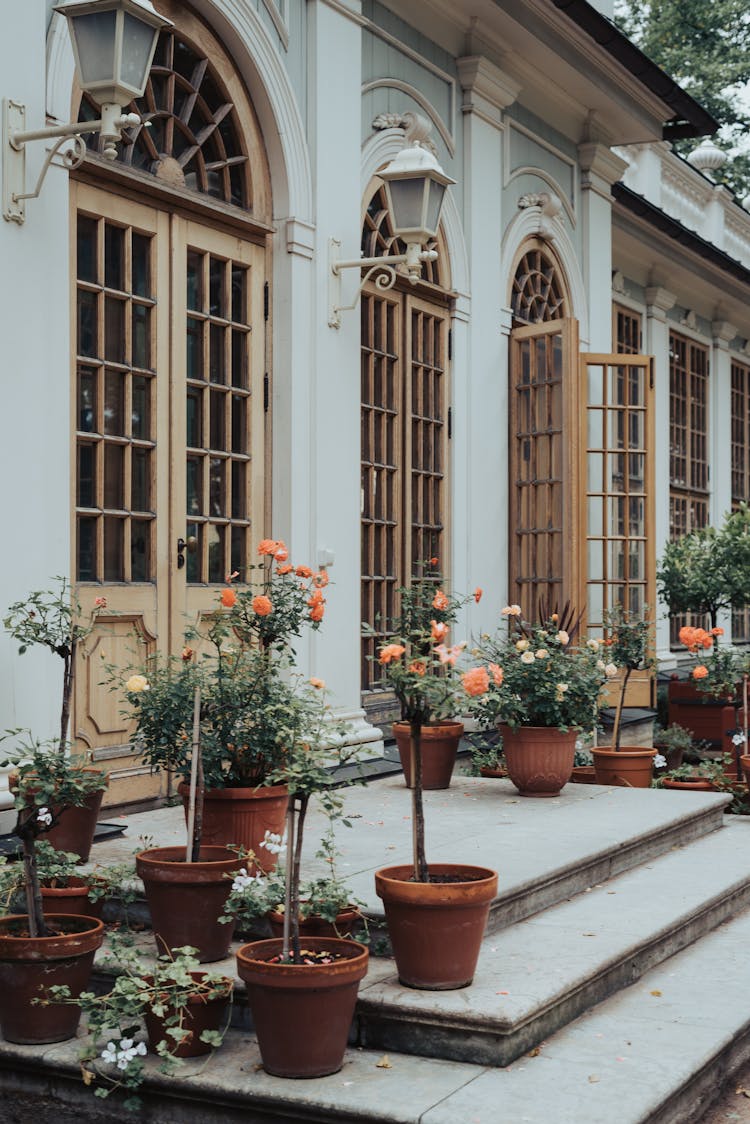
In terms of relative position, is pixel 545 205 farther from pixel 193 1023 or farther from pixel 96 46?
pixel 193 1023

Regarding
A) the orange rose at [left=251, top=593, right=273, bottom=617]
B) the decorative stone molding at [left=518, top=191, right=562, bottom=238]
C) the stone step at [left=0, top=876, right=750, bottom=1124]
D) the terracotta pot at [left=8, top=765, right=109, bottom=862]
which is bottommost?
the stone step at [left=0, top=876, right=750, bottom=1124]

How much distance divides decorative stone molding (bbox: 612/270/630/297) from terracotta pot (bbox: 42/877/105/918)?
33.9 feet

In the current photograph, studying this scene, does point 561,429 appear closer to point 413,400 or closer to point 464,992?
point 413,400

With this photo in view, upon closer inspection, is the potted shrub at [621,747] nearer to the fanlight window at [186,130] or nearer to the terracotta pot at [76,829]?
the fanlight window at [186,130]

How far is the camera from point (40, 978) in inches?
154

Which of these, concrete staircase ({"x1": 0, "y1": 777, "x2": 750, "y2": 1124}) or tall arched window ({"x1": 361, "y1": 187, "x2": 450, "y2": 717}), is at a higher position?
tall arched window ({"x1": 361, "y1": 187, "x2": 450, "y2": 717})

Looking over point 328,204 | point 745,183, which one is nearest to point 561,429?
point 328,204

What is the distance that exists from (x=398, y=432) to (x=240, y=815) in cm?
440

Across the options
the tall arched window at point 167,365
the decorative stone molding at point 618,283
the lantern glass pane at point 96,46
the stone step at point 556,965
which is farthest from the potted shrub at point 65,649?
the decorative stone molding at point 618,283

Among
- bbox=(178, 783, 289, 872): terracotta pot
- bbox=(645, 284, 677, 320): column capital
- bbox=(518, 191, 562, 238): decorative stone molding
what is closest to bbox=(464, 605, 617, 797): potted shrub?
bbox=(178, 783, 289, 872): terracotta pot

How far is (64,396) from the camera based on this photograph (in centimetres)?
580

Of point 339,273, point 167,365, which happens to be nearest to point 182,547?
point 167,365

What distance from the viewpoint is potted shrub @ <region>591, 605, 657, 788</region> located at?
8172 mm

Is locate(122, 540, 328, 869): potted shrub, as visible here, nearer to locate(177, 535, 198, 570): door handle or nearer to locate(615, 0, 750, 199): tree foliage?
locate(177, 535, 198, 570): door handle
